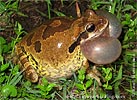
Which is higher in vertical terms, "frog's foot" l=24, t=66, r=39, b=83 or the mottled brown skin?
the mottled brown skin

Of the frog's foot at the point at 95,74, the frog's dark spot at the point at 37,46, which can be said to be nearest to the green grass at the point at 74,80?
Result: the frog's foot at the point at 95,74

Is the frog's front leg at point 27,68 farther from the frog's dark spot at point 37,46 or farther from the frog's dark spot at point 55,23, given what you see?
the frog's dark spot at point 55,23

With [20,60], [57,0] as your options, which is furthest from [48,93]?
[57,0]

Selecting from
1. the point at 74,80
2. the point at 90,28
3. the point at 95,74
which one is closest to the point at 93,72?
the point at 95,74

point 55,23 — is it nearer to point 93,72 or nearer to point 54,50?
point 54,50

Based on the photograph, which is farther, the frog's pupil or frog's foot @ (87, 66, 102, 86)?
frog's foot @ (87, 66, 102, 86)

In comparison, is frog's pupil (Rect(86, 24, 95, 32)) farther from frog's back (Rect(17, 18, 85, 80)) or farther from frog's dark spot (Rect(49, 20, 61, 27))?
frog's dark spot (Rect(49, 20, 61, 27))

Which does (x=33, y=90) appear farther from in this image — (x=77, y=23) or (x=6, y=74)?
(x=77, y=23)

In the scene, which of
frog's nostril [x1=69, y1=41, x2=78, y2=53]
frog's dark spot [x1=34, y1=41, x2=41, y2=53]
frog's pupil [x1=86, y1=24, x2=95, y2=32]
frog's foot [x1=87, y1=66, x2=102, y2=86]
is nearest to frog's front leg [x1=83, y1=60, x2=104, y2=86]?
frog's foot [x1=87, y1=66, x2=102, y2=86]

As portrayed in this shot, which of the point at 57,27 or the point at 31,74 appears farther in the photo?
the point at 31,74
